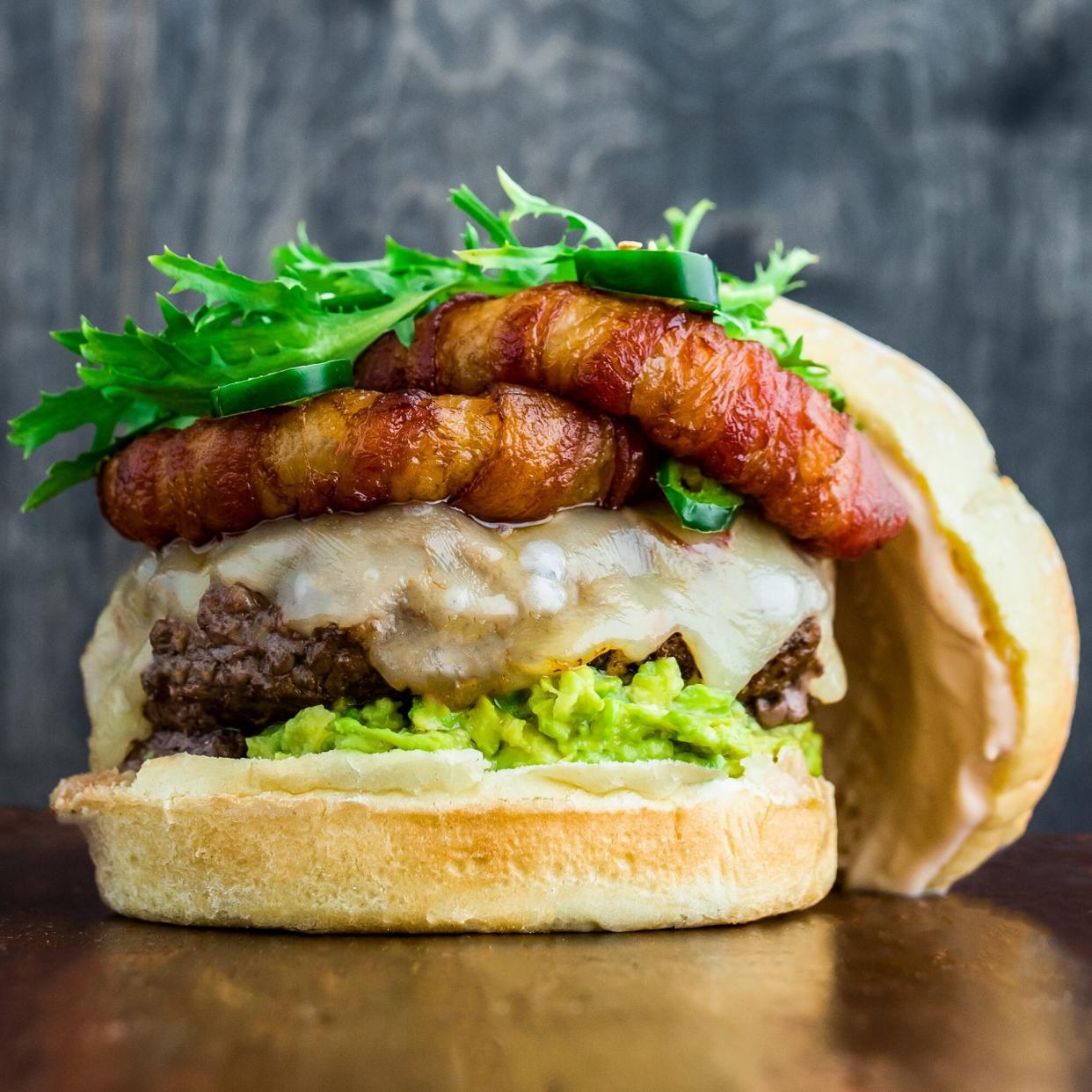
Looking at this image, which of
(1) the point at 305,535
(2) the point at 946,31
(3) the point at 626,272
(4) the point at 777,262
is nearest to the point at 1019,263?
(2) the point at 946,31

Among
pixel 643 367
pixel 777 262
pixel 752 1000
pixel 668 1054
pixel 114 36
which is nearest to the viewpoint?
pixel 668 1054

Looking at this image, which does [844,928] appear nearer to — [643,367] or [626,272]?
[643,367]

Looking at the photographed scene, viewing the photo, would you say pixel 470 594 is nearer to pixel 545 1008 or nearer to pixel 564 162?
pixel 545 1008

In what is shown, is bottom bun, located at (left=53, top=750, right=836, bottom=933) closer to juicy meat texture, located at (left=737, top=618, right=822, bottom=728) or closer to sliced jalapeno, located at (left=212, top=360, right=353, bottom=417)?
juicy meat texture, located at (left=737, top=618, right=822, bottom=728)

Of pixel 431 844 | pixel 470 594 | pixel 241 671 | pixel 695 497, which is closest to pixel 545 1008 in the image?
pixel 431 844

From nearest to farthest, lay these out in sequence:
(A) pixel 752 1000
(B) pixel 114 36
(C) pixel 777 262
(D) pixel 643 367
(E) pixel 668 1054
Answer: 1. (E) pixel 668 1054
2. (A) pixel 752 1000
3. (D) pixel 643 367
4. (C) pixel 777 262
5. (B) pixel 114 36
